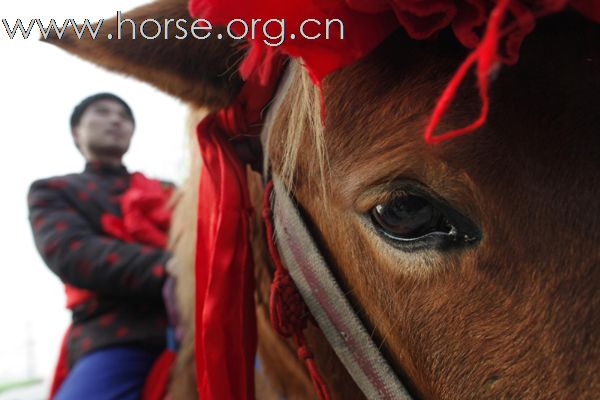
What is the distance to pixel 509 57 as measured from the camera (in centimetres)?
71

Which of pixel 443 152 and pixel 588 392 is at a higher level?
pixel 443 152

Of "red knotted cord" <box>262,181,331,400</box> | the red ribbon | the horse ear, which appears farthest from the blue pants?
the horse ear

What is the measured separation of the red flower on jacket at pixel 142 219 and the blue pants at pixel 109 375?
0.43 meters

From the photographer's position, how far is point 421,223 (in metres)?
0.84

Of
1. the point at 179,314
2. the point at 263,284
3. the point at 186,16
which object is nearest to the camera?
the point at 186,16

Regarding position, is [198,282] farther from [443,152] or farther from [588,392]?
[588,392]

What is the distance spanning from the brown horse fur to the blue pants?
1.08 m

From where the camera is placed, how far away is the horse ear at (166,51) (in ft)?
3.65

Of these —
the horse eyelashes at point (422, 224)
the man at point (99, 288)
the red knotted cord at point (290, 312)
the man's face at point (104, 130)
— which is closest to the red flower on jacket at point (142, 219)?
the man at point (99, 288)

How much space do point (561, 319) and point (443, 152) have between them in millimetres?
282

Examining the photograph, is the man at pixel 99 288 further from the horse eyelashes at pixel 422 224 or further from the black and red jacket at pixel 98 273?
the horse eyelashes at pixel 422 224

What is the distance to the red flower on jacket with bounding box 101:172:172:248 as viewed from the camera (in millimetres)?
2059

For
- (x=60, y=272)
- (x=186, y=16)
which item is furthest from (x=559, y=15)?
(x=60, y=272)

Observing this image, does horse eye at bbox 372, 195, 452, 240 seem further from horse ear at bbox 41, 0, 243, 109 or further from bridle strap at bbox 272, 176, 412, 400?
horse ear at bbox 41, 0, 243, 109
